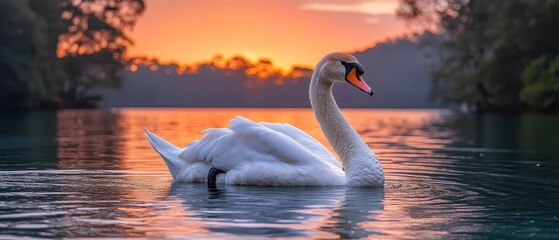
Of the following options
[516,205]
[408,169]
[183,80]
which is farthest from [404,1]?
[183,80]

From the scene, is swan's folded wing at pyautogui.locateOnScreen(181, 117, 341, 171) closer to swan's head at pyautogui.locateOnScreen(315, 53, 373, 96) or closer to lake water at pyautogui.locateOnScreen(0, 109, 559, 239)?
lake water at pyautogui.locateOnScreen(0, 109, 559, 239)

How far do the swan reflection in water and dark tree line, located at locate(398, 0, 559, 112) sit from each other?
47234 millimetres

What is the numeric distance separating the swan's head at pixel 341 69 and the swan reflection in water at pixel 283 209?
1.21m

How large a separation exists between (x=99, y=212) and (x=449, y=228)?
286 centimetres

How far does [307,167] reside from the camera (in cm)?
1060

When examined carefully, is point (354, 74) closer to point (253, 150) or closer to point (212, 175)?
point (253, 150)

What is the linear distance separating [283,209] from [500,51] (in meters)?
57.0

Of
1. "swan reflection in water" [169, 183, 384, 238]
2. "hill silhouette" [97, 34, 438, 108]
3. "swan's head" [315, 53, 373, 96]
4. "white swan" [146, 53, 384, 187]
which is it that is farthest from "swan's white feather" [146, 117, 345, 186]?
"hill silhouette" [97, 34, 438, 108]

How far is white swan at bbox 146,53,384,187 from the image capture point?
34.7 ft

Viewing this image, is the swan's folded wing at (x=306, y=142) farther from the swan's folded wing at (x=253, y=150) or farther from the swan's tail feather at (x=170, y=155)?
the swan's tail feather at (x=170, y=155)

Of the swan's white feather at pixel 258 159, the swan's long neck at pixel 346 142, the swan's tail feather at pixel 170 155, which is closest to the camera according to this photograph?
the swan's white feather at pixel 258 159

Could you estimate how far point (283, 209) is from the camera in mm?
8648

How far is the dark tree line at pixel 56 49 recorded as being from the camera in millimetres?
57094

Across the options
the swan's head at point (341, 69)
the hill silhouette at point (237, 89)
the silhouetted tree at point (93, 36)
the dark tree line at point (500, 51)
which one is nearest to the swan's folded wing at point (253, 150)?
the swan's head at point (341, 69)
